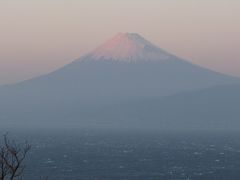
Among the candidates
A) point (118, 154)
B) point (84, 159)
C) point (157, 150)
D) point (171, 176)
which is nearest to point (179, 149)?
point (157, 150)

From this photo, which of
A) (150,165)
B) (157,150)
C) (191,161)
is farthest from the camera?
(157,150)

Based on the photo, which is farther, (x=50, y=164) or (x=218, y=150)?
(x=218, y=150)

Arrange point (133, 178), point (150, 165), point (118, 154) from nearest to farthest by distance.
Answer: point (133, 178), point (150, 165), point (118, 154)

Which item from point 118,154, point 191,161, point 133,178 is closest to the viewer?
point 133,178

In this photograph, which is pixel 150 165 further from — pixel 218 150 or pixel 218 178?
pixel 218 150

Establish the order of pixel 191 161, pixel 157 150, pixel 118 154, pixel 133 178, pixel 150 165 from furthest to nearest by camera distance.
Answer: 1. pixel 157 150
2. pixel 118 154
3. pixel 191 161
4. pixel 150 165
5. pixel 133 178

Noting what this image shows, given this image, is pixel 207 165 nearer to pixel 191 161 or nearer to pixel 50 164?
pixel 191 161

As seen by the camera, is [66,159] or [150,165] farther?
[66,159]

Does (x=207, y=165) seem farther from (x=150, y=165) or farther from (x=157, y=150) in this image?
(x=157, y=150)

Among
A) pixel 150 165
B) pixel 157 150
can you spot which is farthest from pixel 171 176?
pixel 157 150
